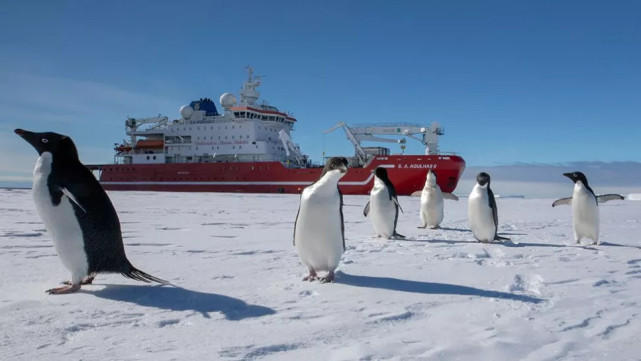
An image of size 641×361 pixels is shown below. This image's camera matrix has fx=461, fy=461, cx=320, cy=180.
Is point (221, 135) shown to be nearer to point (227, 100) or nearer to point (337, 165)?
point (227, 100)

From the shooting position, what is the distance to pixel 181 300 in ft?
9.85

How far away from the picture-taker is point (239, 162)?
1189 inches

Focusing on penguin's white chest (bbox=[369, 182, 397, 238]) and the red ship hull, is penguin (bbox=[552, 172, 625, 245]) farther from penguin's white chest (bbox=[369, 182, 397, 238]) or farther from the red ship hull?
the red ship hull

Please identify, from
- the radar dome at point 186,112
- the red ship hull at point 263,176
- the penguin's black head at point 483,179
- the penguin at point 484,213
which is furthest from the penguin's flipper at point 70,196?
the radar dome at point 186,112

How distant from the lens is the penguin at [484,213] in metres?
6.18

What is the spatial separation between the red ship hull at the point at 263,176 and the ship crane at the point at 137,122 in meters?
2.66

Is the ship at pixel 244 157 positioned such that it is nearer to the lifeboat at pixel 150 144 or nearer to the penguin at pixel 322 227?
the lifeboat at pixel 150 144

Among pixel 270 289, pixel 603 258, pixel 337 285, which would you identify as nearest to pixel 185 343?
pixel 270 289

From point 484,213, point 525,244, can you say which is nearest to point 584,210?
point 525,244

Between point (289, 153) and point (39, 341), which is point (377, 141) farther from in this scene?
point (39, 341)

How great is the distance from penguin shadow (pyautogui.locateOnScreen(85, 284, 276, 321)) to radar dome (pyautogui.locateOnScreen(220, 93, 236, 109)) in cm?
3120

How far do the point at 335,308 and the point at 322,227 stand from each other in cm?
93

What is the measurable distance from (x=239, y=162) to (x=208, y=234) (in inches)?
924

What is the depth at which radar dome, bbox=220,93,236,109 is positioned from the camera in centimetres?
3347
